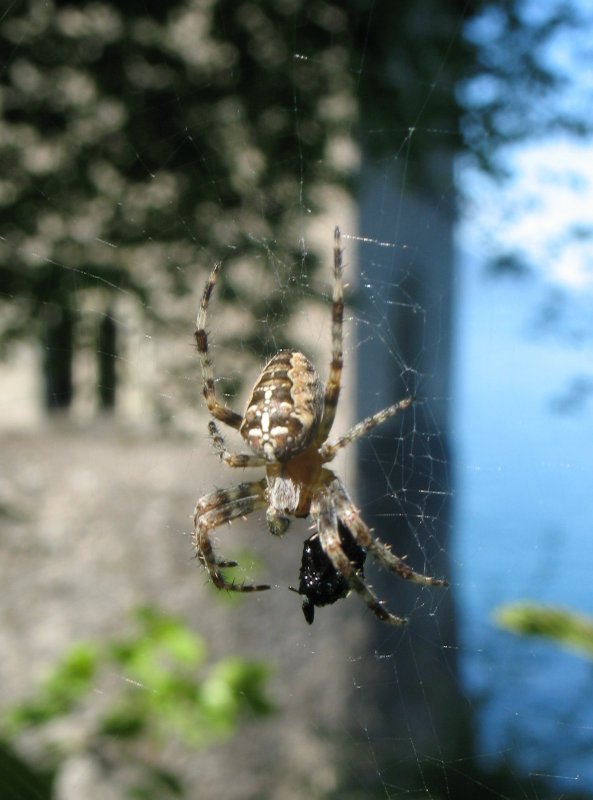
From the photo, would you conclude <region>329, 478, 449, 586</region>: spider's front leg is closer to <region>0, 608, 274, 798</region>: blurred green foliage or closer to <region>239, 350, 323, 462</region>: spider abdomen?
<region>239, 350, 323, 462</region>: spider abdomen

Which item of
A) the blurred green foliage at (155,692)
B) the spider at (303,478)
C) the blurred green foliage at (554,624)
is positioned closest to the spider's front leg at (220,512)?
the spider at (303,478)

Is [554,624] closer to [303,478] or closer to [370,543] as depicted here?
[370,543]

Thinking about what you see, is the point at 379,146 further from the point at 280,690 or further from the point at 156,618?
the point at 280,690

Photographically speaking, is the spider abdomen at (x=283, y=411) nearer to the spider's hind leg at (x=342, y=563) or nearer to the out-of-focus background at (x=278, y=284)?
the spider's hind leg at (x=342, y=563)

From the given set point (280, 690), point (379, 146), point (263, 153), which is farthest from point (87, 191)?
point (280, 690)

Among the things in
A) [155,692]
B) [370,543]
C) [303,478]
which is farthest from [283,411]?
[155,692]
